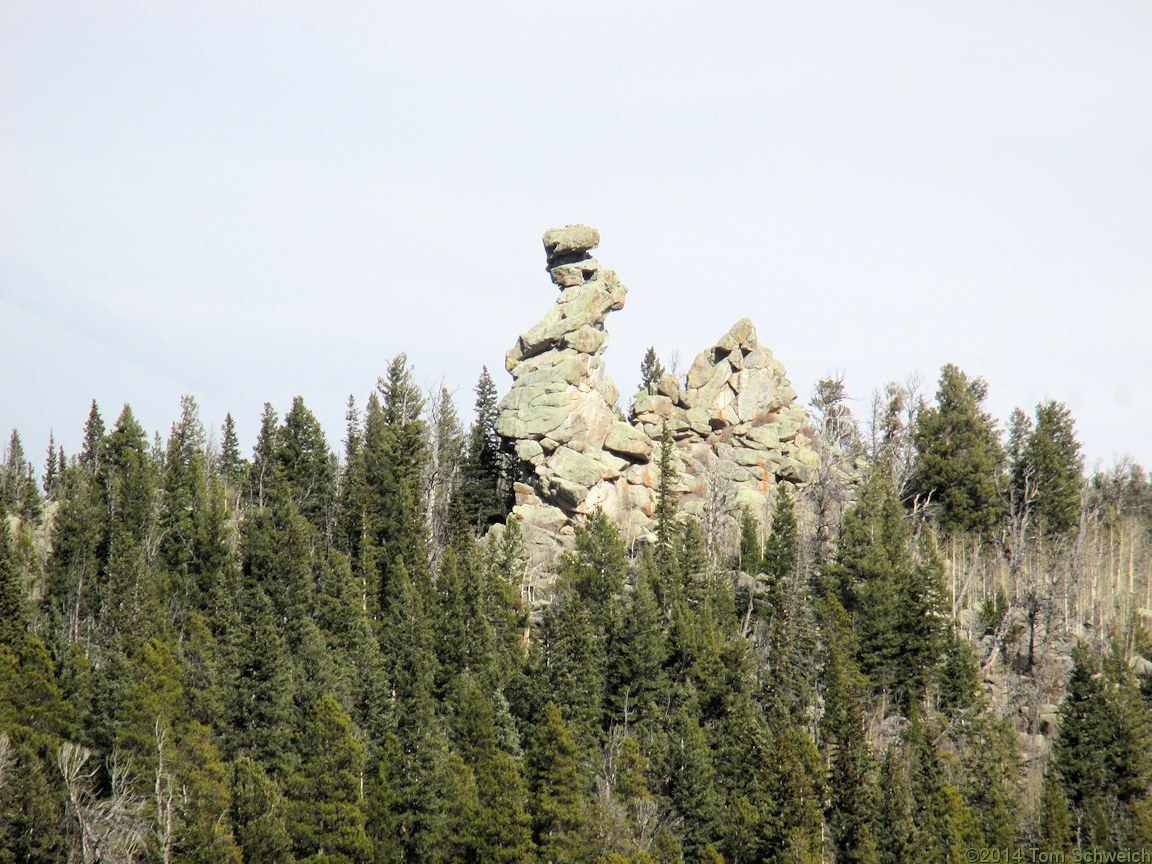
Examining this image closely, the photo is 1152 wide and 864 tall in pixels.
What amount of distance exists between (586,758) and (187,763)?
61.0 ft

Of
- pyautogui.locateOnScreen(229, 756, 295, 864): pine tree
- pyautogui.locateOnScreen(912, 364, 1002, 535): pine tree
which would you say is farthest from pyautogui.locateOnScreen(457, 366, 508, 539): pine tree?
pyautogui.locateOnScreen(229, 756, 295, 864): pine tree

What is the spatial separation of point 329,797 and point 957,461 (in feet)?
188

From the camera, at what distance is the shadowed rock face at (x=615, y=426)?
9231 cm

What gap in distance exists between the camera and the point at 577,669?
218 ft

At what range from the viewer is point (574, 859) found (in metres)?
55.7

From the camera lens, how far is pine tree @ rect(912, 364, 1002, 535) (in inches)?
3767

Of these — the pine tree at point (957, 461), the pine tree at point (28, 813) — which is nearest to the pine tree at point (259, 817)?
the pine tree at point (28, 813)

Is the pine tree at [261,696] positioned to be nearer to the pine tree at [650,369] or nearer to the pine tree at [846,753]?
the pine tree at [846,753]

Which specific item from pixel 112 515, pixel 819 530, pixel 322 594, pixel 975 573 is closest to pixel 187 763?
pixel 322 594

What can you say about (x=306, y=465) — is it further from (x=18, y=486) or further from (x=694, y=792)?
(x=694, y=792)

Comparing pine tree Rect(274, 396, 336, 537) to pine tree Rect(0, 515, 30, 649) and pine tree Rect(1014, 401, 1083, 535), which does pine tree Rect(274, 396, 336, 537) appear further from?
pine tree Rect(1014, 401, 1083, 535)

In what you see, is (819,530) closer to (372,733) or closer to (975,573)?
(975,573)

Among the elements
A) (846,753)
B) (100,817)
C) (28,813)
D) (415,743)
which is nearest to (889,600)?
(846,753)

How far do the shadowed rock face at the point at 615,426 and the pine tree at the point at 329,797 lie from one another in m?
33.1
